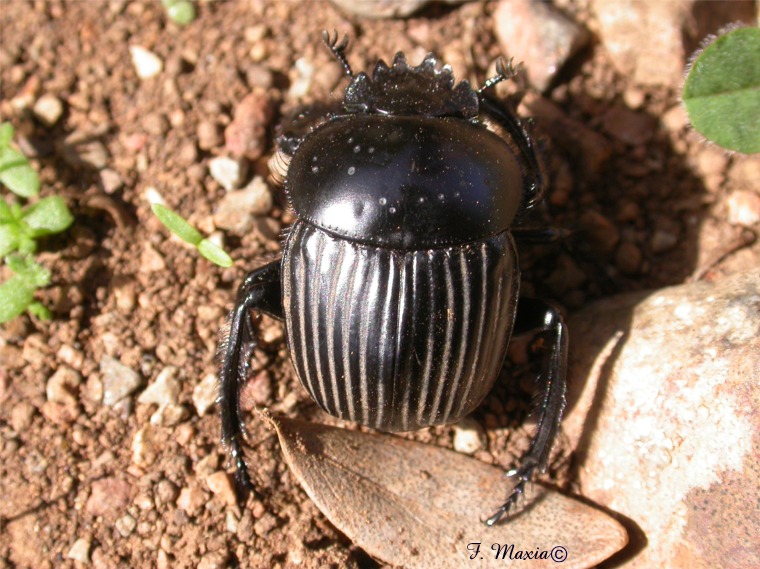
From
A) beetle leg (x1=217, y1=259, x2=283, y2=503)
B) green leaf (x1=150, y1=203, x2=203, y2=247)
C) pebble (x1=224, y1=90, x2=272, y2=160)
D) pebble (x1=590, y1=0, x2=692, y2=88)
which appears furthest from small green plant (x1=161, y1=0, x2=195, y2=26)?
pebble (x1=590, y1=0, x2=692, y2=88)

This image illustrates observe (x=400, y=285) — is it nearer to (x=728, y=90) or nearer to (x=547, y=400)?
(x=547, y=400)

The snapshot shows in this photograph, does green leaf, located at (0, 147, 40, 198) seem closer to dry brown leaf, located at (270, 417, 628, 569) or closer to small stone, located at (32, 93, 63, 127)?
small stone, located at (32, 93, 63, 127)

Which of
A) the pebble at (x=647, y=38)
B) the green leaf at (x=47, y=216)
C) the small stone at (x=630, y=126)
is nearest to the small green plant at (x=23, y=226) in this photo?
the green leaf at (x=47, y=216)

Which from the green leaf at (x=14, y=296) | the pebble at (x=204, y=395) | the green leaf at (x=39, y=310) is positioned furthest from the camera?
the green leaf at (x=39, y=310)

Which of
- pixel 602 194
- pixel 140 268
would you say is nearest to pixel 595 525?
pixel 602 194

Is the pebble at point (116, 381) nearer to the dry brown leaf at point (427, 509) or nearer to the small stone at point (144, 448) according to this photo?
the small stone at point (144, 448)

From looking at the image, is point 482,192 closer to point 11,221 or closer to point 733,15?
point 11,221

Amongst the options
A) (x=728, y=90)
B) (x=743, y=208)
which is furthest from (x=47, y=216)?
(x=743, y=208)
